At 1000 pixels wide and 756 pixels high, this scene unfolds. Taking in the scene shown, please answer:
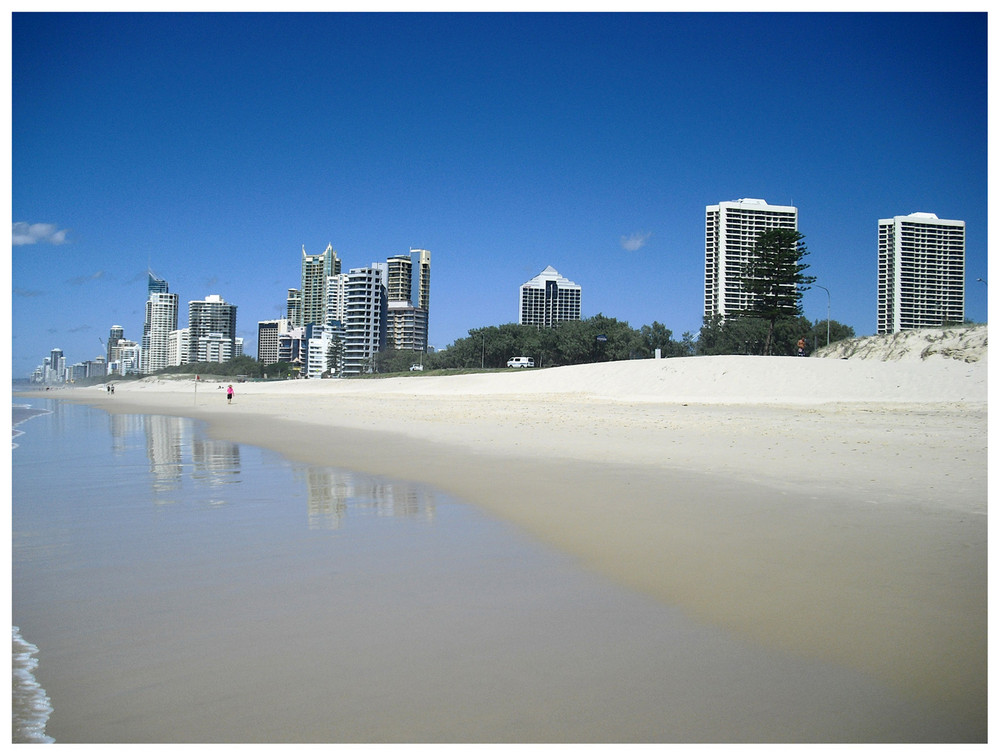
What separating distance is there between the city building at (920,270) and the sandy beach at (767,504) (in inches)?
3542

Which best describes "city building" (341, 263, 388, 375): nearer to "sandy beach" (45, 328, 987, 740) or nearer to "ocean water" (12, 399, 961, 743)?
"sandy beach" (45, 328, 987, 740)

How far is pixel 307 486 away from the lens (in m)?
9.12

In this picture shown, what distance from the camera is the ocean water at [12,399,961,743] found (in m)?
2.83

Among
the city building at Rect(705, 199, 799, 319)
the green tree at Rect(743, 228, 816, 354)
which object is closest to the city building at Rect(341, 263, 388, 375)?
the city building at Rect(705, 199, 799, 319)

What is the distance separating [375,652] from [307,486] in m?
5.96

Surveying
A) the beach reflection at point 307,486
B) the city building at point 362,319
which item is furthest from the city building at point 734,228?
the beach reflection at point 307,486

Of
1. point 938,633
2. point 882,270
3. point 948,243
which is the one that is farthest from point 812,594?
point 882,270

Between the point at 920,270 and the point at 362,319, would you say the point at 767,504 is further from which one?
the point at 362,319

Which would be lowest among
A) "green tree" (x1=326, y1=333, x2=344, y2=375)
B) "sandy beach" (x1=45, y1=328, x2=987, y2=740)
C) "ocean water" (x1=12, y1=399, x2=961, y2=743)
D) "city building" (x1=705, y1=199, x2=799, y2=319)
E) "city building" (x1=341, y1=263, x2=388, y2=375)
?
"ocean water" (x1=12, y1=399, x2=961, y2=743)

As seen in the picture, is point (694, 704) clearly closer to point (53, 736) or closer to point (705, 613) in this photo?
point (705, 613)

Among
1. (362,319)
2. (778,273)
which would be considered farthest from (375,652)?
(362,319)

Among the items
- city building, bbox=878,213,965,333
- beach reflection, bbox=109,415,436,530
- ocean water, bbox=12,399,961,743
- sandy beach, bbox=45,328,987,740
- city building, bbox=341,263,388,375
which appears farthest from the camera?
city building, bbox=341,263,388,375

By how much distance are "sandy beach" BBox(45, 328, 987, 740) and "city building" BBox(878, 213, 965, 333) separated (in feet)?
295
